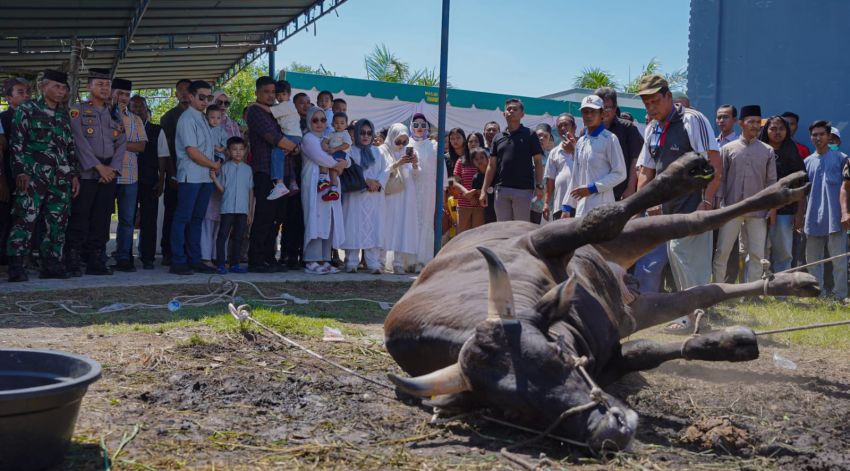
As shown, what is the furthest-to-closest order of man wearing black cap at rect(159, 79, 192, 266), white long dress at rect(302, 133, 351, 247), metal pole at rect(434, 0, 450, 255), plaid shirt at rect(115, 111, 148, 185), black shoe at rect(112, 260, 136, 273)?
metal pole at rect(434, 0, 450, 255) → man wearing black cap at rect(159, 79, 192, 266) → white long dress at rect(302, 133, 351, 247) → black shoe at rect(112, 260, 136, 273) → plaid shirt at rect(115, 111, 148, 185)

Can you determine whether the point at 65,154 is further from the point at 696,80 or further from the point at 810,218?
the point at 696,80

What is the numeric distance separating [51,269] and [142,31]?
7.55 meters

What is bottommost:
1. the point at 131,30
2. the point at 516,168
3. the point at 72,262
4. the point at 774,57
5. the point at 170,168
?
the point at 72,262

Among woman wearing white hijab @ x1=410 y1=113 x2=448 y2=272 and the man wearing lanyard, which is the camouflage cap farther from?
woman wearing white hijab @ x1=410 y1=113 x2=448 y2=272

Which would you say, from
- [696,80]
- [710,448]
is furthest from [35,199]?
[696,80]

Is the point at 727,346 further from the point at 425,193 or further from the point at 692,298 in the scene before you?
the point at 425,193

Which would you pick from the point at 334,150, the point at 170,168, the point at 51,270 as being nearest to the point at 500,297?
the point at 51,270

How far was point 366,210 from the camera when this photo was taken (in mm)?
10781

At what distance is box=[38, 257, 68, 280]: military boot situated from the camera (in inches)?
339

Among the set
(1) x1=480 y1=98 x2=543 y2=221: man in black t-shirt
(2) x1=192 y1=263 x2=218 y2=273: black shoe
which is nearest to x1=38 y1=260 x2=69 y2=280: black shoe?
(2) x1=192 y1=263 x2=218 y2=273: black shoe

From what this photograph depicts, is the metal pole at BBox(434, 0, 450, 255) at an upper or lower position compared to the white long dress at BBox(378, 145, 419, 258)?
upper

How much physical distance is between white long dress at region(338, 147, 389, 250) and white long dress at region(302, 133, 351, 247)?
43 cm

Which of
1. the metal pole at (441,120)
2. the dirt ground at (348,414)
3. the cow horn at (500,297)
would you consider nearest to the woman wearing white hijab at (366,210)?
the metal pole at (441,120)

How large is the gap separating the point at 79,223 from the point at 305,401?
5658 millimetres
